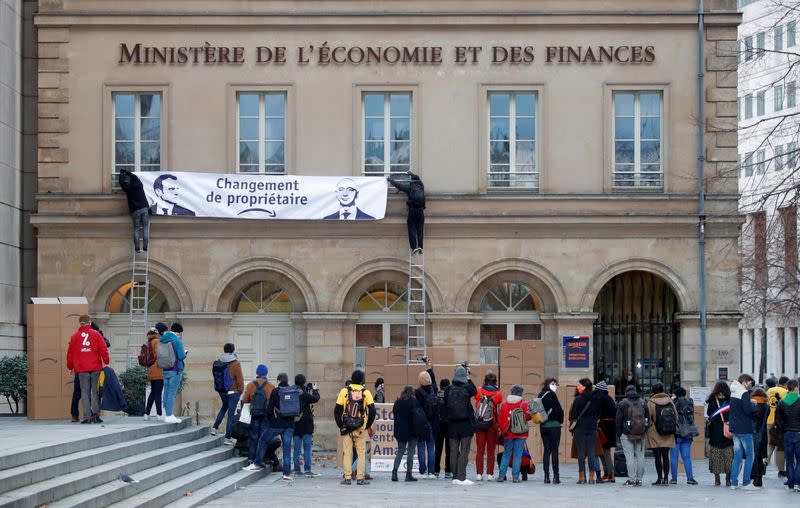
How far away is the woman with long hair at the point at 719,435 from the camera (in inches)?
986

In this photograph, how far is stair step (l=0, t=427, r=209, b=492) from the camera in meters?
17.0

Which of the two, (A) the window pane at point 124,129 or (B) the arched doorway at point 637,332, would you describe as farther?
(B) the arched doorway at point 637,332

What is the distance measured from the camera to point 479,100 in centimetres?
3297

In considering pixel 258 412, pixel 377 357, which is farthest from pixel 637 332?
A: pixel 258 412

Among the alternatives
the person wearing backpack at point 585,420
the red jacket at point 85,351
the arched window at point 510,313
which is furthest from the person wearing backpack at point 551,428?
the arched window at point 510,313

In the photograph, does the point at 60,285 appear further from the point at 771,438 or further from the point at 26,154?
the point at 771,438

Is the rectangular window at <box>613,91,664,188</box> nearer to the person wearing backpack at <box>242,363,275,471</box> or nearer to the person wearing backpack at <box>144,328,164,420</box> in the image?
the person wearing backpack at <box>242,363,275,471</box>

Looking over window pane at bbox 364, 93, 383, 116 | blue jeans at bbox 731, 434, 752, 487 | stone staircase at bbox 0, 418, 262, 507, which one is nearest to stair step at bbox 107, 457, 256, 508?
stone staircase at bbox 0, 418, 262, 507

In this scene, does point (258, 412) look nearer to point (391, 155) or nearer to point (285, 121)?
point (391, 155)

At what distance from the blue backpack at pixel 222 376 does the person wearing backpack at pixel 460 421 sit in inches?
164

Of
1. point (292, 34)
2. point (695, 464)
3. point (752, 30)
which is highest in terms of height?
point (752, 30)

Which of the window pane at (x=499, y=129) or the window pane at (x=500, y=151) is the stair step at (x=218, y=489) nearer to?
the window pane at (x=500, y=151)

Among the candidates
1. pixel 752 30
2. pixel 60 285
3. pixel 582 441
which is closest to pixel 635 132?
pixel 582 441

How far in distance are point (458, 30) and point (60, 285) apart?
393 inches
